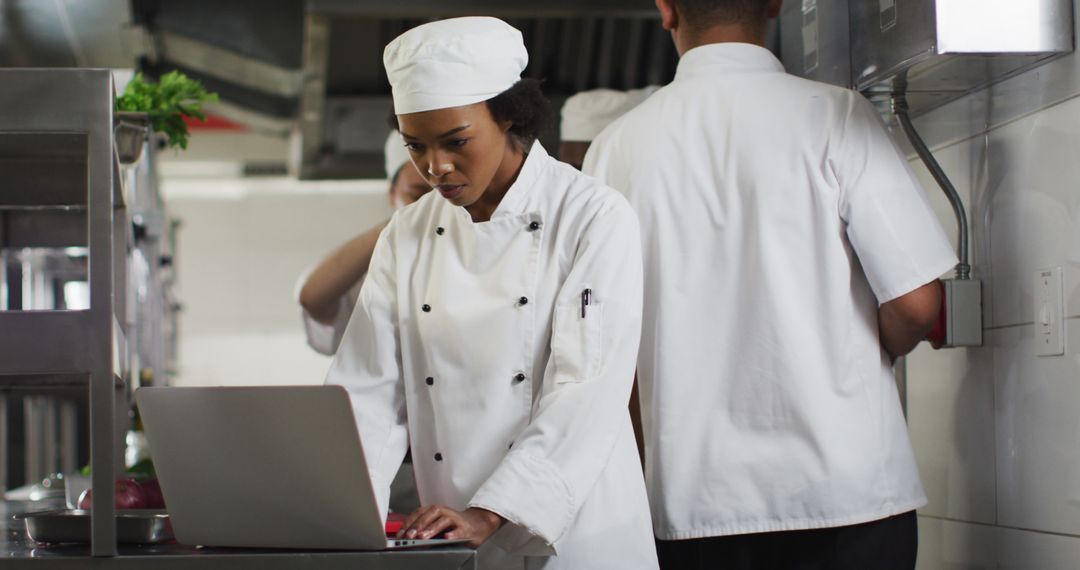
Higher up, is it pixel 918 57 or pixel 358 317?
pixel 918 57

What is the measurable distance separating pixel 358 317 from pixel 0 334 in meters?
0.58

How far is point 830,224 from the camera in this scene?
6.41 ft

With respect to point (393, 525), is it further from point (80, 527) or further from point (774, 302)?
point (774, 302)

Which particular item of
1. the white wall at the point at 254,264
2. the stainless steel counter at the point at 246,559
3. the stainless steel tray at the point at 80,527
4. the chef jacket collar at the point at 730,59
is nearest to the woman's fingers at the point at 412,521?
the stainless steel counter at the point at 246,559

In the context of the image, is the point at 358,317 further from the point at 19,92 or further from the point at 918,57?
the point at 918,57

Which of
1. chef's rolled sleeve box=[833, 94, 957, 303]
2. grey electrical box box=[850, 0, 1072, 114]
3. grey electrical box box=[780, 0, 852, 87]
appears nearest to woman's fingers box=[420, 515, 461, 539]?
chef's rolled sleeve box=[833, 94, 957, 303]

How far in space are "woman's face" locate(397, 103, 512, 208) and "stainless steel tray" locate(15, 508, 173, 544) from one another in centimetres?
56

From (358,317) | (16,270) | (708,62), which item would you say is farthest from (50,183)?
(16,270)

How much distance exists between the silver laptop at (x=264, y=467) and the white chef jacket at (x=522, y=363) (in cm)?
28

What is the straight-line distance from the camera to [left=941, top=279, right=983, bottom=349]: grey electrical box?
212 centimetres

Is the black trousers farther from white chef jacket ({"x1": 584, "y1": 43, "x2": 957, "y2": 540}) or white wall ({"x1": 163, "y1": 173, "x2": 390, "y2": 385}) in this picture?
white wall ({"x1": 163, "y1": 173, "x2": 390, "y2": 385})

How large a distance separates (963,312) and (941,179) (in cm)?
24

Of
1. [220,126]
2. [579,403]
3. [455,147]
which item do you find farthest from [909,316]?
[220,126]

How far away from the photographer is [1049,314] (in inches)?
76.2
